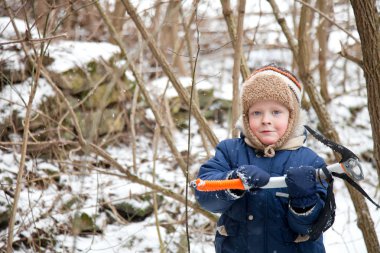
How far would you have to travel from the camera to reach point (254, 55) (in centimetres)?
1054

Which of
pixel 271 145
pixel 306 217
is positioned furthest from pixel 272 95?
pixel 306 217

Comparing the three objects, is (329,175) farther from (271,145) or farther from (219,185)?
(219,185)

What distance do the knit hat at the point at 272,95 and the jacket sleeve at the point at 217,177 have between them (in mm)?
136

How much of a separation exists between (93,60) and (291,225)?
14.6ft

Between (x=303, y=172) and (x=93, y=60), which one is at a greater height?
(x=93, y=60)

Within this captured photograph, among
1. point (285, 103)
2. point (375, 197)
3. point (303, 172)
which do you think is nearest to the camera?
point (303, 172)

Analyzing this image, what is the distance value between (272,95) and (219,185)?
1.72 ft

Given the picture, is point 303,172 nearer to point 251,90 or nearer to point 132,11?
point 251,90

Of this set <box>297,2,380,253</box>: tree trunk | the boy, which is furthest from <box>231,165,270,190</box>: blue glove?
<box>297,2,380,253</box>: tree trunk

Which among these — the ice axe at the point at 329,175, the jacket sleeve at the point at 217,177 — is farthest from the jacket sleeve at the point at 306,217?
the jacket sleeve at the point at 217,177

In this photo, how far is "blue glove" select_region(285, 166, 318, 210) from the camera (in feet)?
6.70

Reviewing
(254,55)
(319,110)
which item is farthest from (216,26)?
(319,110)

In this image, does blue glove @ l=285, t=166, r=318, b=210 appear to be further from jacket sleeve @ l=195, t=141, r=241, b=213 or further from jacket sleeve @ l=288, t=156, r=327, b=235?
jacket sleeve @ l=195, t=141, r=241, b=213

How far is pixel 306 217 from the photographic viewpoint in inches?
83.3
